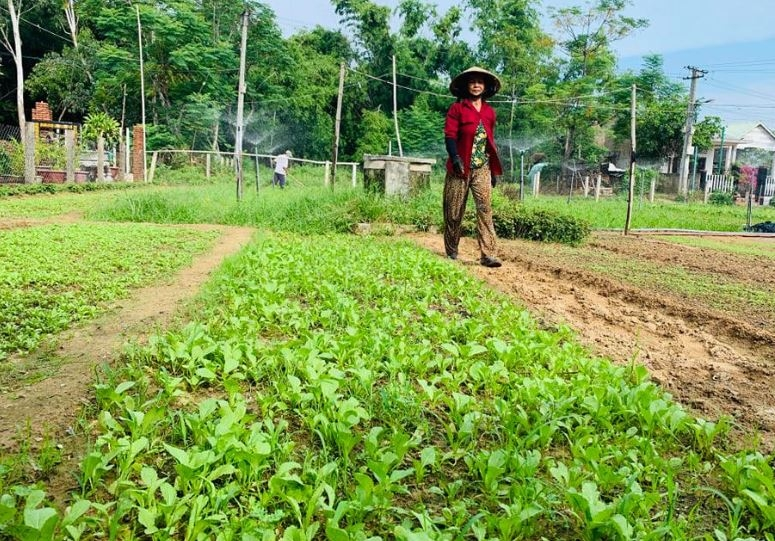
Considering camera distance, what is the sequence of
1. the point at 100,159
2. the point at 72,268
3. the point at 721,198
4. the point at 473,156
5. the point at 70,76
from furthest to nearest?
the point at 70,76
the point at 721,198
the point at 100,159
the point at 473,156
the point at 72,268

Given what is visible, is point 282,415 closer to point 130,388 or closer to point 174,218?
point 130,388

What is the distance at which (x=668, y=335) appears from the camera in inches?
163

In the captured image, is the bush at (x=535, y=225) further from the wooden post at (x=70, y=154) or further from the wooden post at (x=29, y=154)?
the wooden post at (x=70, y=154)

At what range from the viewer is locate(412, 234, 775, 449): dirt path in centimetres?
296

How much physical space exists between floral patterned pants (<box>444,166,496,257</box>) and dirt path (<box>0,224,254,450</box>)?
9.14 feet

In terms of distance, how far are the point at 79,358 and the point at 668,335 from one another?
3.41 meters

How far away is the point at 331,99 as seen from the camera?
32.1m

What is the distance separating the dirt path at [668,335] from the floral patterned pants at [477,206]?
0.28 meters

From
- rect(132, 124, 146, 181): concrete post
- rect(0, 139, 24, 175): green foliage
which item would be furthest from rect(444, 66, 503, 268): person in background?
rect(132, 124, 146, 181): concrete post

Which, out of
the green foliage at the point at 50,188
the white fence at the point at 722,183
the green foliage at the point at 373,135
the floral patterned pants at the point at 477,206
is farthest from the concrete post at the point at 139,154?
the white fence at the point at 722,183

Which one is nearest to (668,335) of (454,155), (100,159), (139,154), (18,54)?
(454,155)

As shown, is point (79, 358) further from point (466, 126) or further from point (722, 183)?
point (722, 183)

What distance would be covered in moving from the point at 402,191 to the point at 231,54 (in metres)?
23.3

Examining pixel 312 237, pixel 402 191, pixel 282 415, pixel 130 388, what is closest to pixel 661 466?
pixel 282 415
